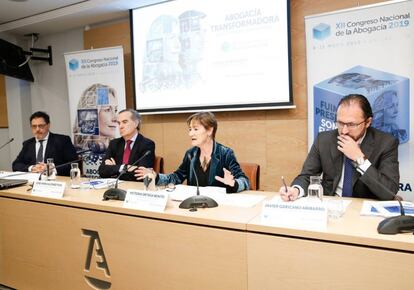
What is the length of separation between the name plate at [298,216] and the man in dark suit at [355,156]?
0.43m

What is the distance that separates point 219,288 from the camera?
137 cm

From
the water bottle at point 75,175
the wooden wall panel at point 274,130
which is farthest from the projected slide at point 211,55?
Answer: the water bottle at point 75,175

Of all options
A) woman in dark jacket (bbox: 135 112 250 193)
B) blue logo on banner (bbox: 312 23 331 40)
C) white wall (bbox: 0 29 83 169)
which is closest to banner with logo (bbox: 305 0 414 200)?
blue logo on banner (bbox: 312 23 331 40)

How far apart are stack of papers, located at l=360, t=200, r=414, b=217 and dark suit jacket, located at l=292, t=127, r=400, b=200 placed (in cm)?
16

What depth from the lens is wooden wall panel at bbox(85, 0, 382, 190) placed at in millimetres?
2986

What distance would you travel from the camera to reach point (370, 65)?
8.57 ft

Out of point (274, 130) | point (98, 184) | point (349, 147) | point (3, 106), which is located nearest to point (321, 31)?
point (274, 130)

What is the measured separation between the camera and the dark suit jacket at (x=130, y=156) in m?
2.62

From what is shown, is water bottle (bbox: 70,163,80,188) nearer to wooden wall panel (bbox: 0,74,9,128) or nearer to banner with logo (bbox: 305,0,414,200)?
banner with logo (bbox: 305,0,414,200)

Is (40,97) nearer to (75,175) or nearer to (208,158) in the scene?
(75,175)

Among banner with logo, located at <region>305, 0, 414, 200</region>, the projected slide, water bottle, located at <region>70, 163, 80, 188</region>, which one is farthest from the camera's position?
the projected slide

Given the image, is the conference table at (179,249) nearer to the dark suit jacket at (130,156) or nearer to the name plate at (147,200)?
the name plate at (147,200)

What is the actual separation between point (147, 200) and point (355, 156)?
1060mm

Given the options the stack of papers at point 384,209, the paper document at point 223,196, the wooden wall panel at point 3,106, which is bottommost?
the paper document at point 223,196
